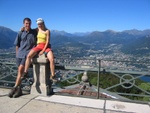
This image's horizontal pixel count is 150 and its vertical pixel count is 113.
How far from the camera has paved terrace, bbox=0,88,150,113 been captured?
468 cm

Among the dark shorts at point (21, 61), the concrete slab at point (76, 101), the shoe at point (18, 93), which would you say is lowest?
the concrete slab at point (76, 101)

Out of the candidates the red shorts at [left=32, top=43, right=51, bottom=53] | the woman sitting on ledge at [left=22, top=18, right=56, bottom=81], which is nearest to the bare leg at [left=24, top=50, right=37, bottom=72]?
the woman sitting on ledge at [left=22, top=18, right=56, bottom=81]

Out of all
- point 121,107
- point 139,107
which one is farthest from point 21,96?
point 139,107

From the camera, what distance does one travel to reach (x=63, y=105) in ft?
16.4

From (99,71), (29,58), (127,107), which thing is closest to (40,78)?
(29,58)

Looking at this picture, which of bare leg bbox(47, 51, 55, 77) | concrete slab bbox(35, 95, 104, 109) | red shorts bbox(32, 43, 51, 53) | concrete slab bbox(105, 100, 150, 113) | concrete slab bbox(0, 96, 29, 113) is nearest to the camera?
concrete slab bbox(0, 96, 29, 113)

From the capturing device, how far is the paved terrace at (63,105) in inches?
184

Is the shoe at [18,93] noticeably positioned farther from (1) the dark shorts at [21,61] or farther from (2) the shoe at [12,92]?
(1) the dark shorts at [21,61]

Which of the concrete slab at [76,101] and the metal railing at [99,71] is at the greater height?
the metal railing at [99,71]

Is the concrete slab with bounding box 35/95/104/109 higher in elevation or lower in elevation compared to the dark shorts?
lower

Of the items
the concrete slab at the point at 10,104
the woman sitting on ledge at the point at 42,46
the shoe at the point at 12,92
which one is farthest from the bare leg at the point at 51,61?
the shoe at the point at 12,92

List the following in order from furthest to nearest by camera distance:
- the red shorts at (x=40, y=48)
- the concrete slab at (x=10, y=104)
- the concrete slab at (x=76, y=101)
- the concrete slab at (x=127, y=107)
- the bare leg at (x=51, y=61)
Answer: the red shorts at (x=40, y=48) < the bare leg at (x=51, y=61) < the concrete slab at (x=76, y=101) < the concrete slab at (x=127, y=107) < the concrete slab at (x=10, y=104)

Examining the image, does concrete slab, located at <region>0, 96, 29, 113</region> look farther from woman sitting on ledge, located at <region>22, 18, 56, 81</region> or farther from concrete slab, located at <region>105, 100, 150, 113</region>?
concrete slab, located at <region>105, 100, 150, 113</region>

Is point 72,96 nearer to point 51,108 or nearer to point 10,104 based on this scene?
point 51,108
